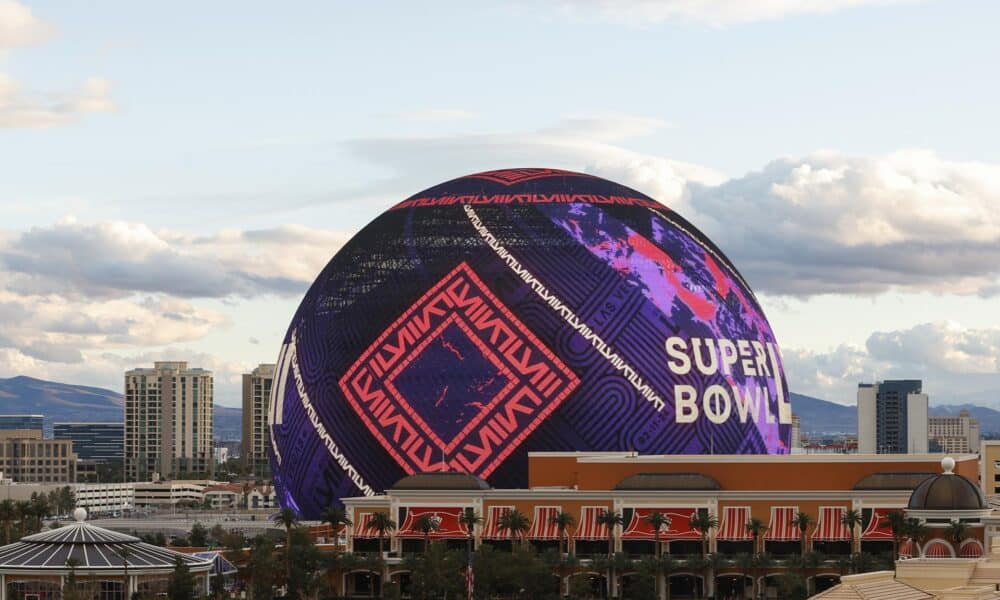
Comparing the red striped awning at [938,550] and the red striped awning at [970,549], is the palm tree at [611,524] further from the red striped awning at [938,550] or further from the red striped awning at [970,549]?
the red striped awning at [970,549]

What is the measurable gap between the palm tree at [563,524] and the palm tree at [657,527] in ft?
8.45

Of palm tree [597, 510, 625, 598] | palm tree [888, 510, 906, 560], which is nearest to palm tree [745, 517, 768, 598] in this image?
palm tree [888, 510, 906, 560]

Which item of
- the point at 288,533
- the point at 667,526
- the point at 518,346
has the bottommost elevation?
the point at 288,533

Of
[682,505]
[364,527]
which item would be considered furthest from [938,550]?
[364,527]

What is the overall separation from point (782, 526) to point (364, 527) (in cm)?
1454

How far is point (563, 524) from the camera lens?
274 ft

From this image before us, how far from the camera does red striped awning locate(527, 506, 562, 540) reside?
3344 inches

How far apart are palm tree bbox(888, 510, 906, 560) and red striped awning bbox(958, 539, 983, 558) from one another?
40.5ft

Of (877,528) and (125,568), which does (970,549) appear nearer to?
(877,528)

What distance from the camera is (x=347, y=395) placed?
9156 cm

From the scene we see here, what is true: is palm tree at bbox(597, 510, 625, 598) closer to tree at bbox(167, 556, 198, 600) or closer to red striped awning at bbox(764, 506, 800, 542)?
red striped awning at bbox(764, 506, 800, 542)

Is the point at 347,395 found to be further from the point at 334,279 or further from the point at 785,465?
the point at 785,465

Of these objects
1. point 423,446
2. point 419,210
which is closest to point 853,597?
point 423,446

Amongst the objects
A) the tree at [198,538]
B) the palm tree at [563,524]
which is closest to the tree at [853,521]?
the palm tree at [563,524]
